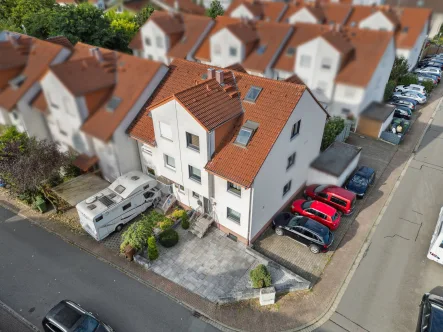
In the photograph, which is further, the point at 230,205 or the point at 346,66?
the point at 346,66

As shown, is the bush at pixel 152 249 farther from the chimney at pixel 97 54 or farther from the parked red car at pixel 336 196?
the chimney at pixel 97 54

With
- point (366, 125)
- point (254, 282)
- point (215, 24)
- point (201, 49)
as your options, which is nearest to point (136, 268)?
point (254, 282)

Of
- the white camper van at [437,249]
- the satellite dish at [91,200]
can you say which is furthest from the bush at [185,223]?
the white camper van at [437,249]

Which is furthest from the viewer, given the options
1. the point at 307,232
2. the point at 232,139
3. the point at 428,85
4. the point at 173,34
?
the point at 428,85

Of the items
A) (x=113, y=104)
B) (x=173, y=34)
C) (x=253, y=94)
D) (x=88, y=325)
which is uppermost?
(x=253, y=94)

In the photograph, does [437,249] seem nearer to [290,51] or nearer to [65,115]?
[65,115]

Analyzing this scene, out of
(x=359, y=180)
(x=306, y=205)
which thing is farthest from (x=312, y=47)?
(x=306, y=205)
